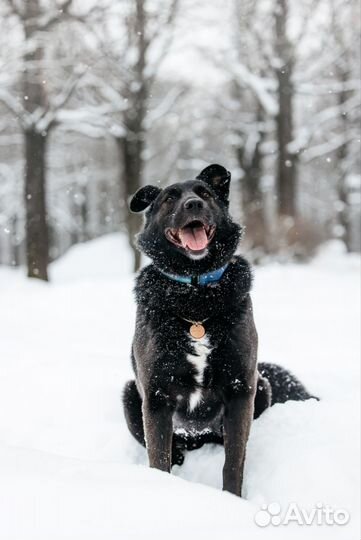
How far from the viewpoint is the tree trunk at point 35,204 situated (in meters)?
12.2

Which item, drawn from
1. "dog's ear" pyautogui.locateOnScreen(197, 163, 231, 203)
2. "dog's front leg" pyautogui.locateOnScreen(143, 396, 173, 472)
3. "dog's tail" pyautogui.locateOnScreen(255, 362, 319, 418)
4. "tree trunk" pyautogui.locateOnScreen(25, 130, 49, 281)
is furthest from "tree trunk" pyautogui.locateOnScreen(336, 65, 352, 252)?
"dog's front leg" pyautogui.locateOnScreen(143, 396, 173, 472)

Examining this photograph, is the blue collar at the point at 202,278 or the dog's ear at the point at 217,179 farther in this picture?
the dog's ear at the point at 217,179

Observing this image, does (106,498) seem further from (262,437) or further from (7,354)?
(7,354)

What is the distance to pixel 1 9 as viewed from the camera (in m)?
10.5

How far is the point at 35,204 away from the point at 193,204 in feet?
32.7

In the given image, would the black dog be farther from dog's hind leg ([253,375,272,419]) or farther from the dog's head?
dog's hind leg ([253,375,272,419])

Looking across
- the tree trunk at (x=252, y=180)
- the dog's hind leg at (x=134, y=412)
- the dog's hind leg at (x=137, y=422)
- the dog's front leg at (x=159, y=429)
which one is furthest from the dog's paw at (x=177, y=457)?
the tree trunk at (x=252, y=180)

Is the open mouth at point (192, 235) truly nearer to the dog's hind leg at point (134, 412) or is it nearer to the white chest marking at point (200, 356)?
the white chest marking at point (200, 356)

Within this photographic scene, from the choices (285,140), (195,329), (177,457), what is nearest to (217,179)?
(195,329)

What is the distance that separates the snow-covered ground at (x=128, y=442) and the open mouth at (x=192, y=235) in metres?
1.19

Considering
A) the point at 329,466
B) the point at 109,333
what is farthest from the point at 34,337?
the point at 329,466

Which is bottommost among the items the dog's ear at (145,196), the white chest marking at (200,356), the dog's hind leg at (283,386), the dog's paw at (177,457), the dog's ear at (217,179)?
the dog's paw at (177,457)

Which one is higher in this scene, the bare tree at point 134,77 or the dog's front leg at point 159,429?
the bare tree at point 134,77

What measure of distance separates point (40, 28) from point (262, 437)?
1011 centimetres
